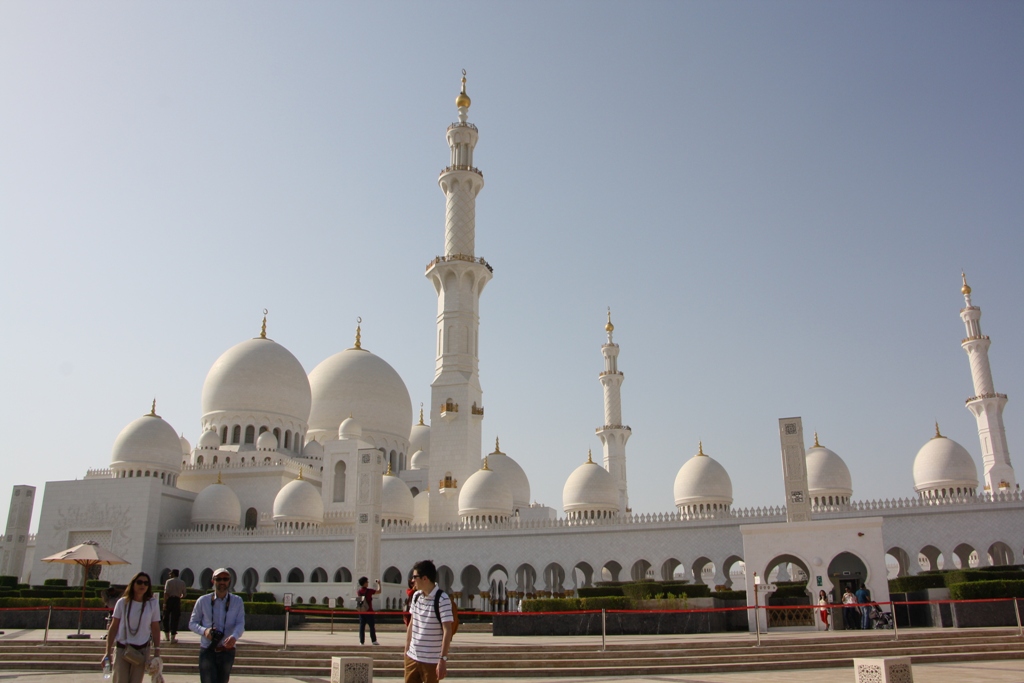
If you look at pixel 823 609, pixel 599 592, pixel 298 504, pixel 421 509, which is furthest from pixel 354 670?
pixel 298 504

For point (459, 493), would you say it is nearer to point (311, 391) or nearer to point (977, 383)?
point (311, 391)

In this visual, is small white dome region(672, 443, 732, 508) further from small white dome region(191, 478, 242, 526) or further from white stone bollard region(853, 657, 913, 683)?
white stone bollard region(853, 657, 913, 683)

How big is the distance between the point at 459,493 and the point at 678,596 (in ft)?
48.2

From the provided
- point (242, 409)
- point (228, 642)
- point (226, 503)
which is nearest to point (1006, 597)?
point (228, 642)

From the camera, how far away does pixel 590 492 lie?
32719 millimetres

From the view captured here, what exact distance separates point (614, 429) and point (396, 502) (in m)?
11.3

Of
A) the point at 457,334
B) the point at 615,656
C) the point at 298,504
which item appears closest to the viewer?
the point at 615,656

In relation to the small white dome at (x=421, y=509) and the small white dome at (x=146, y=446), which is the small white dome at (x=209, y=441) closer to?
the small white dome at (x=146, y=446)

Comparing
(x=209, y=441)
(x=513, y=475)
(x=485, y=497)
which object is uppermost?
(x=209, y=441)

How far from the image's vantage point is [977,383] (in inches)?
1400

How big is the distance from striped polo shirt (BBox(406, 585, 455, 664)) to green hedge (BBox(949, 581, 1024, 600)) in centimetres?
1515

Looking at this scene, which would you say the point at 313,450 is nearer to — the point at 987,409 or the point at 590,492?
the point at 590,492

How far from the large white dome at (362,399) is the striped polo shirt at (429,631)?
3743 cm

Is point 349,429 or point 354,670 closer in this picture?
point 354,670
